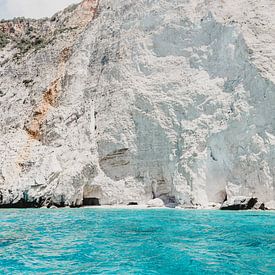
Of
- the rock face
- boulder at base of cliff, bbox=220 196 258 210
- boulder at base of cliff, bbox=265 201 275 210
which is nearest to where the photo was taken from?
boulder at base of cliff, bbox=220 196 258 210

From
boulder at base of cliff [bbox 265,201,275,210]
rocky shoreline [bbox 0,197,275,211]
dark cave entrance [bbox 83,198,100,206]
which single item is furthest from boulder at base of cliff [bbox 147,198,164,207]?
boulder at base of cliff [bbox 265,201,275,210]

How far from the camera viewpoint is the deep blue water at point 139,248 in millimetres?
7227

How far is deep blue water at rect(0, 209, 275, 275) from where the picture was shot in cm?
723

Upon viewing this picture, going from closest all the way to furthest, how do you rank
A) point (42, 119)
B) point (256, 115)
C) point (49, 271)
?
point (49, 271)
point (256, 115)
point (42, 119)

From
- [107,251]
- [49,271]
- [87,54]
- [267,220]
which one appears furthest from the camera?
[87,54]

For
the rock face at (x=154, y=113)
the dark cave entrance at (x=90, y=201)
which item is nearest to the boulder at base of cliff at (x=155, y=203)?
the rock face at (x=154, y=113)

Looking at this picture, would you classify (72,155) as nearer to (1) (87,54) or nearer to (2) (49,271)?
(1) (87,54)

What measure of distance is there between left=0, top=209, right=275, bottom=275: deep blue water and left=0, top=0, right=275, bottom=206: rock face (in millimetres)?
9907

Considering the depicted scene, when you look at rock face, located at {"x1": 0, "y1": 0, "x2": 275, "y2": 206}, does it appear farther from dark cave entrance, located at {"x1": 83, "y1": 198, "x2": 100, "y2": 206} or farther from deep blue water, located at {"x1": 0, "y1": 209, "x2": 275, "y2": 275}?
deep blue water, located at {"x1": 0, "y1": 209, "x2": 275, "y2": 275}

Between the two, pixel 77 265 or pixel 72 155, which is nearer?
pixel 77 265

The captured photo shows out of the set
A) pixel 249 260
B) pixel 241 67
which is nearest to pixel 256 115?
pixel 241 67

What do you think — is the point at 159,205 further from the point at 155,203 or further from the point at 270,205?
the point at 270,205

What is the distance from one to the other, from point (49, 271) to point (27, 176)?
19343 mm

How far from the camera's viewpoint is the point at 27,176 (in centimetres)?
2566
